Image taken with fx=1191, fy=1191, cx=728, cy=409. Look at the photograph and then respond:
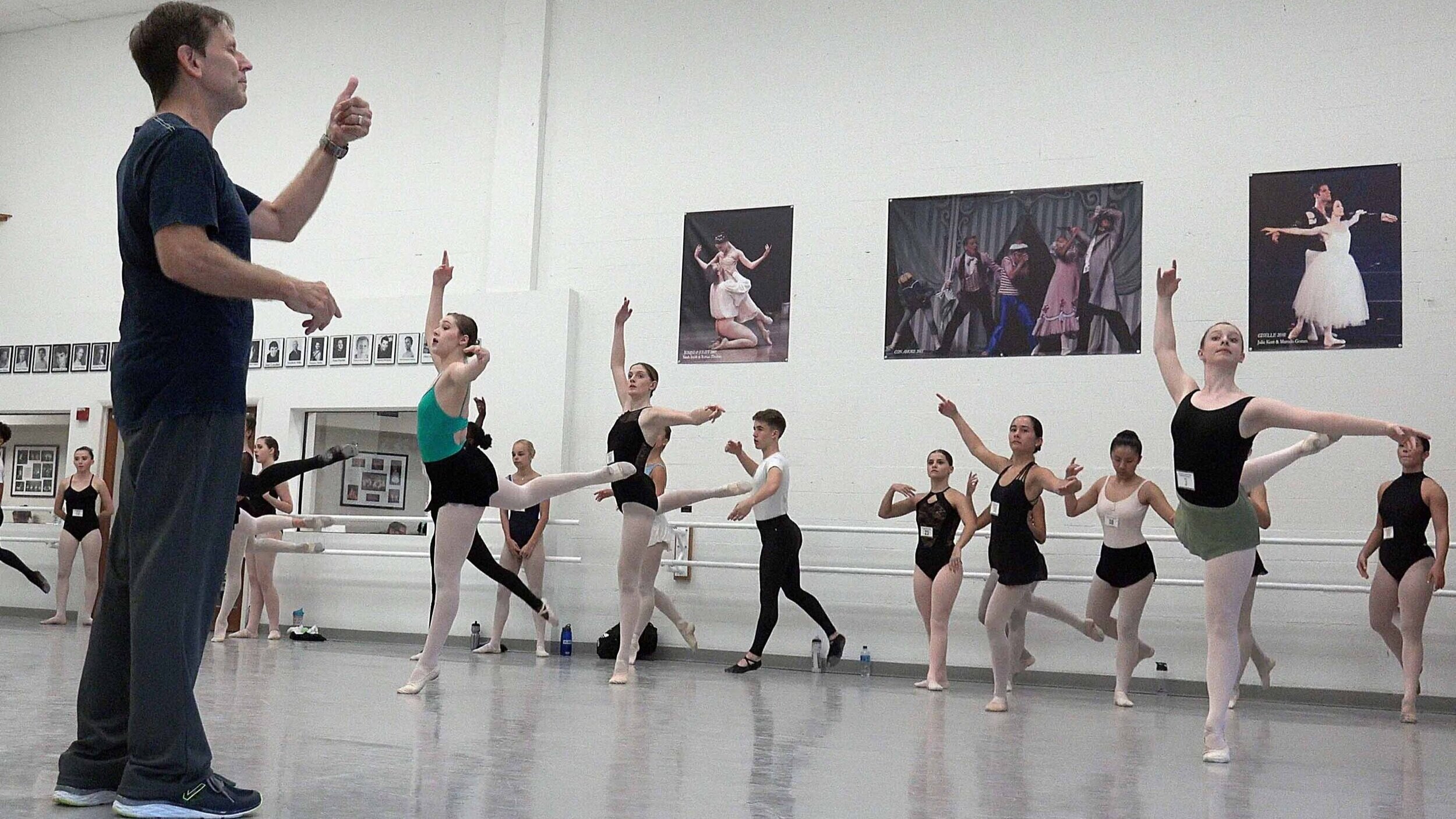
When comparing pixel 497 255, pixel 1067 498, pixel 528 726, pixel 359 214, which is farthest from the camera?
pixel 359 214

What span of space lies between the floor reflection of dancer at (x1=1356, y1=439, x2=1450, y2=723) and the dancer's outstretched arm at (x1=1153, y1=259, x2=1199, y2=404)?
3.15 m

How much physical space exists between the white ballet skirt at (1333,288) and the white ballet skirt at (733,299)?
4105mm

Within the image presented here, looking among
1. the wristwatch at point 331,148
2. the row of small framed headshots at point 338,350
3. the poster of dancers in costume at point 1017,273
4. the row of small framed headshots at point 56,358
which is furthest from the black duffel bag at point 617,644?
the wristwatch at point 331,148

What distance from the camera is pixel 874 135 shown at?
31.8ft

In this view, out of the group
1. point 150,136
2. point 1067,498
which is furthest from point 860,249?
point 150,136

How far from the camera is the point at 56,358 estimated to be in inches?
475

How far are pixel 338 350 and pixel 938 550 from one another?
6.05 meters

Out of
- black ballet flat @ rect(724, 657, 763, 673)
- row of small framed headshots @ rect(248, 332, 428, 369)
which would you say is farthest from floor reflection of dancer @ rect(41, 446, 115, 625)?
black ballet flat @ rect(724, 657, 763, 673)

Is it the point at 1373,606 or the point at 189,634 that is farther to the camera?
the point at 1373,606

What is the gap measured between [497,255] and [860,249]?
327 centimetres

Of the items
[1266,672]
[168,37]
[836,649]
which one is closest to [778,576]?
[836,649]

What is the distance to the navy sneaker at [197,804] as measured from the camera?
240 cm

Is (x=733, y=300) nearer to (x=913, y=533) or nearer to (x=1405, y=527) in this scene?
(x=913, y=533)

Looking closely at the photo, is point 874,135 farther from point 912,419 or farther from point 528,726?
point 528,726
